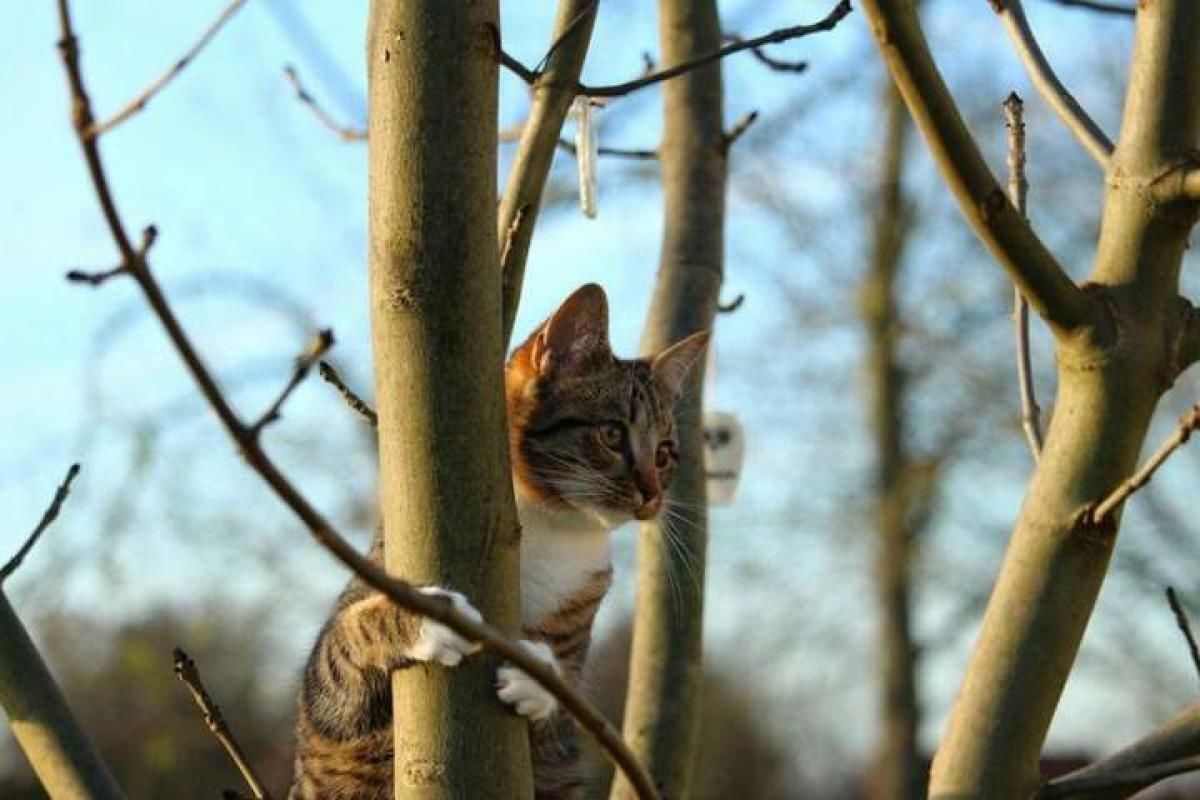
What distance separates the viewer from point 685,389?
240cm

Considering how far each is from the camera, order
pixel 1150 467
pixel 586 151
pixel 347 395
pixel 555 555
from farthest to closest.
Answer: pixel 555 555 → pixel 586 151 → pixel 347 395 → pixel 1150 467

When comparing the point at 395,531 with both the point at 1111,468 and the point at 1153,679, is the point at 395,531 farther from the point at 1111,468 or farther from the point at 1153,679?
the point at 1153,679

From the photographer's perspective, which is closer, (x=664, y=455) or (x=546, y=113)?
(x=546, y=113)

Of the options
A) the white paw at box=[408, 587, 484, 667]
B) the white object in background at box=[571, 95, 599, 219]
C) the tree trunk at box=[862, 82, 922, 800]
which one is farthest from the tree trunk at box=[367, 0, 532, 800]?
the tree trunk at box=[862, 82, 922, 800]

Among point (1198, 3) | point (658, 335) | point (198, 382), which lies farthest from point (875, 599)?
point (198, 382)

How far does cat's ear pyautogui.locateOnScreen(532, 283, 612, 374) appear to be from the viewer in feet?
7.66

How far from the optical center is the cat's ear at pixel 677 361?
229 centimetres

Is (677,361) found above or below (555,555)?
above

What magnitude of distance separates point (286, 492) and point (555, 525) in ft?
4.44

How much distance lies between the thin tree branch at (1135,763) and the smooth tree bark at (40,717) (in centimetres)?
77

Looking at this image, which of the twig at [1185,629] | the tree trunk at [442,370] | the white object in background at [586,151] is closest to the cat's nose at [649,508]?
the white object in background at [586,151]

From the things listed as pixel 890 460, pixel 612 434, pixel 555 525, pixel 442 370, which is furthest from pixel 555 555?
pixel 890 460

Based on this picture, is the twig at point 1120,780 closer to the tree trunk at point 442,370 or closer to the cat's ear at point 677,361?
the tree trunk at point 442,370

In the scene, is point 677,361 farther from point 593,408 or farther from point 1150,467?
point 1150,467
